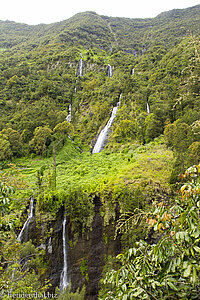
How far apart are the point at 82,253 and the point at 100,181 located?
4.84m

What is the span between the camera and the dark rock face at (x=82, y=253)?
35.0ft

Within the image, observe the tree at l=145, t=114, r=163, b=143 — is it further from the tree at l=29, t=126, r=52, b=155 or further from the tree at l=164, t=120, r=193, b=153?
the tree at l=29, t=126, r=52, b=155

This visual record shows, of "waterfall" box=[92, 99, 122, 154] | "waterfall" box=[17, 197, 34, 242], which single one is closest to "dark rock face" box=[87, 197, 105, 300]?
"waterfall" box=[17, 197, 34, 242]

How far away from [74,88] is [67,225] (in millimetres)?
36960

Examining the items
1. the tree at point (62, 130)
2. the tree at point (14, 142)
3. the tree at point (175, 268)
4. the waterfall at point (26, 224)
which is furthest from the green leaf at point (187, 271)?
the tree at point (14, 142)

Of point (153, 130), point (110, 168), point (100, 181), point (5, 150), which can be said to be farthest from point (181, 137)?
point (5, 150)

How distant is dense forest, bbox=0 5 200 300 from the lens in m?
2.04

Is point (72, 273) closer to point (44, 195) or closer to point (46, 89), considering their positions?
point (44, 195)

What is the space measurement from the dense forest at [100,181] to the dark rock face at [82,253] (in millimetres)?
60

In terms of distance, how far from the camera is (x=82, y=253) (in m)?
11.2

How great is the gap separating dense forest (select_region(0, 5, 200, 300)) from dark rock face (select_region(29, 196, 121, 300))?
0.06 m

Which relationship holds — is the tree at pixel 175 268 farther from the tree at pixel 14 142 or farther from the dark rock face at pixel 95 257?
the tree at pixel 14 142

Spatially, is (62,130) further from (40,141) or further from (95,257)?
(95,257)

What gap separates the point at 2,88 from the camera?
3662 cm
